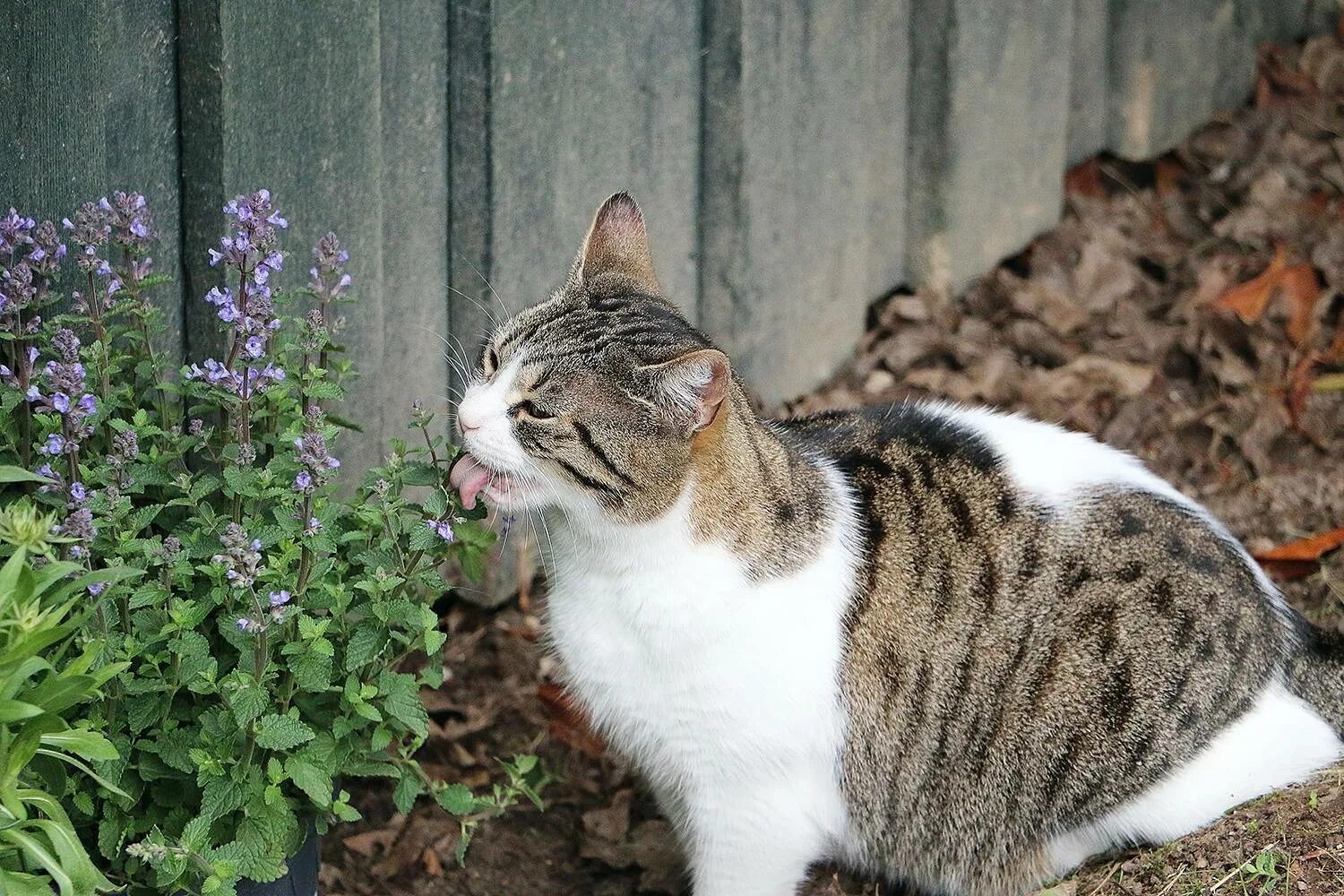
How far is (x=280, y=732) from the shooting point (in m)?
2.77

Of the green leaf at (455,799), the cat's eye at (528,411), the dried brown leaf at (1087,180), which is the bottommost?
the green leaf at (455,799)

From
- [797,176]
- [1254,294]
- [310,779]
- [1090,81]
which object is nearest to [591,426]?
[310,779]

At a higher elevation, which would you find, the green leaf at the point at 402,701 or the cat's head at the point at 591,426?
the cat's head at the point at 591,426

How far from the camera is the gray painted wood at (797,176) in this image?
180 inches

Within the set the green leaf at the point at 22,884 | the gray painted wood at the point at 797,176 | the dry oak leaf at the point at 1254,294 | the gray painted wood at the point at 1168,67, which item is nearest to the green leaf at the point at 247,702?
the green leaf at the point at 22,884

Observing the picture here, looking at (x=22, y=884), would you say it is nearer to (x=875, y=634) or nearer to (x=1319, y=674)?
(x=875, y=634)

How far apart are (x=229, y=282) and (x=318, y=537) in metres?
0.80

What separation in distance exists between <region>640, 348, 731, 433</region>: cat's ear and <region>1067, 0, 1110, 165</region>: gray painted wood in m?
3.39

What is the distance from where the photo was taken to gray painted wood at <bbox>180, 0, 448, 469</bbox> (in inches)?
130

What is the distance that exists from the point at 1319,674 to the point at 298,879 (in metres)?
2.20

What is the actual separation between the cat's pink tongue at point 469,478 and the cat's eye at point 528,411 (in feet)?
0.39

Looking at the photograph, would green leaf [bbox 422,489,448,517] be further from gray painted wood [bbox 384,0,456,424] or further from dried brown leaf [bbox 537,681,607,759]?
dried brown leaf [bbox 537,681,607,759]

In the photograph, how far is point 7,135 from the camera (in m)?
3.07

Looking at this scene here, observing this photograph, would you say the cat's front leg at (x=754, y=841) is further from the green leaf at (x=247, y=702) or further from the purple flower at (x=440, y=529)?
the green leaf at (x=247, y=702)
